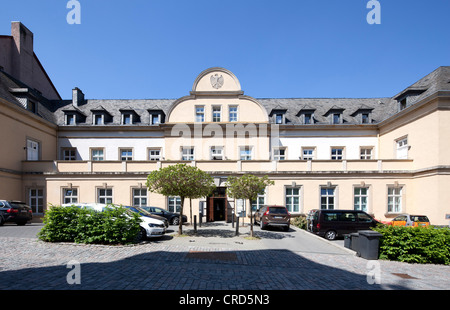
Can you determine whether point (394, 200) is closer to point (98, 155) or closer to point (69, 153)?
point (98, 155)

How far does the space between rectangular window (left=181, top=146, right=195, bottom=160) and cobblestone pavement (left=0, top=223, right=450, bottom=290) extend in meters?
13.3

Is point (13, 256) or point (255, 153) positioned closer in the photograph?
point (13, 256)

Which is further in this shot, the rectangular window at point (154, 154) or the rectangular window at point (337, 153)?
the rectangular window at point (337, 153)

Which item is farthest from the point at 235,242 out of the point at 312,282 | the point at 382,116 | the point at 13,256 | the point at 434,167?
the point at 382,116

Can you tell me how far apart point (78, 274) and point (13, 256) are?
12.6 ft

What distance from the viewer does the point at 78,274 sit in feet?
20.9

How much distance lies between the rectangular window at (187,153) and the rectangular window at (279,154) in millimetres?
8058

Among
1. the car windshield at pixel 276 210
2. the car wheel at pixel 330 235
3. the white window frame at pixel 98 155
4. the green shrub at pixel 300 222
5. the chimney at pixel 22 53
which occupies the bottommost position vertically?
the green shrub at pixel 300 222

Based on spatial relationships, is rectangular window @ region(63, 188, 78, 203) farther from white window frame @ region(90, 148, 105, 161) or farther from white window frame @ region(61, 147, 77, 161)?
white window frame @ region(61, 147, 77, 161)

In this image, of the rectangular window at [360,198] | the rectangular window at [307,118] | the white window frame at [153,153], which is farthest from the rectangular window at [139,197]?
the rectangular window at [360,198]

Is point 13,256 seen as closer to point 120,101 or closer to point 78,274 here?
point 78,274

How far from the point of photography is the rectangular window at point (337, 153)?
1009 inches

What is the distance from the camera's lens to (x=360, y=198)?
21.0 m

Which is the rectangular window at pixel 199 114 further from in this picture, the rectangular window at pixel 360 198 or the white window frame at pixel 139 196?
the rectangular window at pixel 360 198
